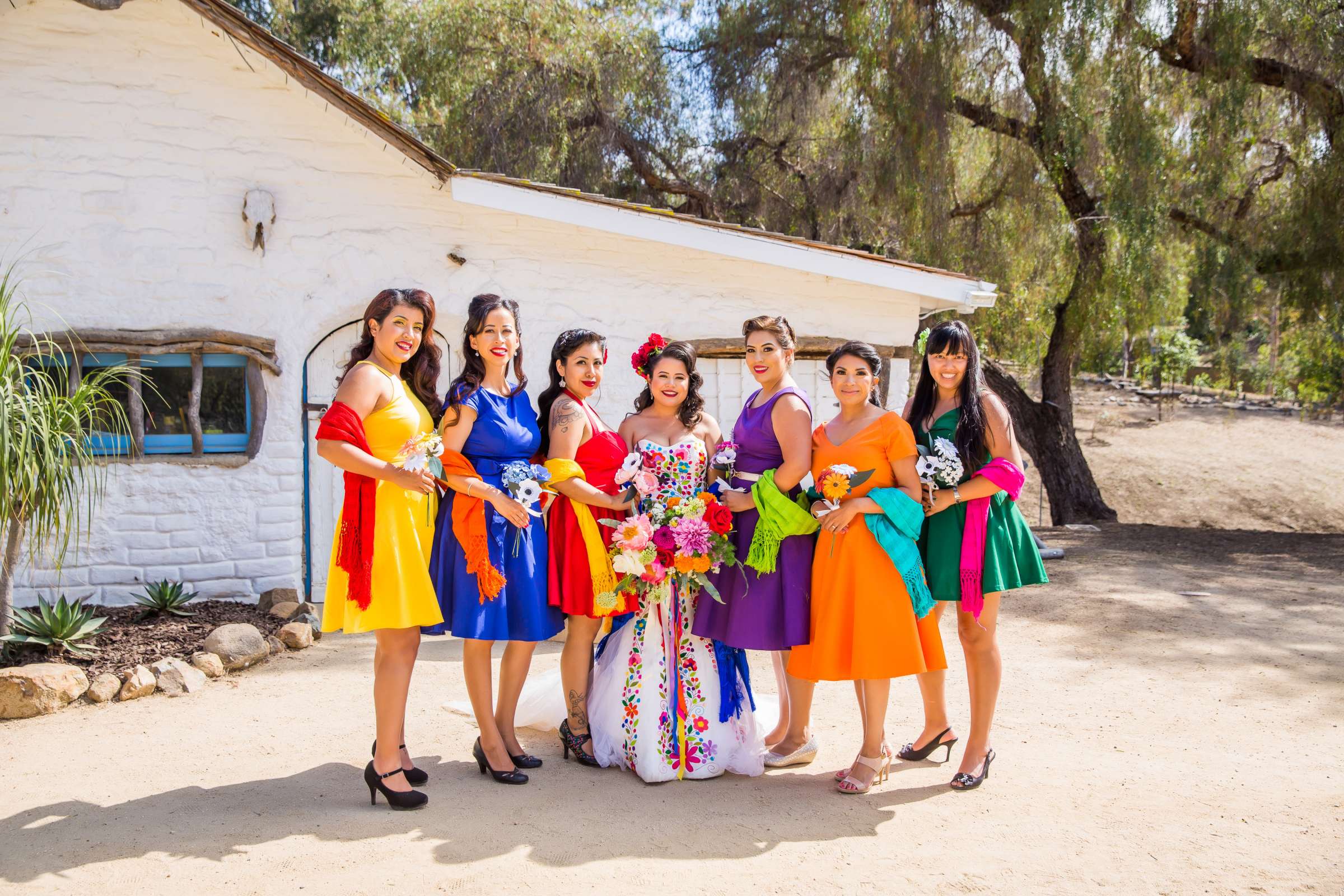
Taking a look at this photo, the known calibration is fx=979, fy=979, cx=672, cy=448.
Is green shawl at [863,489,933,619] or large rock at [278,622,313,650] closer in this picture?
green shawl at [863,489,933,619]

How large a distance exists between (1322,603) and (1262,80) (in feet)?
17.9

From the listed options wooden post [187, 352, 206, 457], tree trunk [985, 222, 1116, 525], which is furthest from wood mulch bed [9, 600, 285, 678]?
tree trunk [985, 222, 1116, 525]

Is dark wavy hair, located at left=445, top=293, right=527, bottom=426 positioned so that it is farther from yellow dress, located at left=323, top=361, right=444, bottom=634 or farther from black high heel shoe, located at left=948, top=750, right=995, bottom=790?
black high heel shoe, located at left=948, top=750, right=995, bottom=790

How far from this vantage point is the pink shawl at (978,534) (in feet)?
12.1

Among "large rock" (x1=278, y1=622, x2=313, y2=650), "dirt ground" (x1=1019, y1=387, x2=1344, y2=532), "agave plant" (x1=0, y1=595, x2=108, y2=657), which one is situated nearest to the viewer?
"agave plant" (x1=0, y1=595, x2=108, y2=657)

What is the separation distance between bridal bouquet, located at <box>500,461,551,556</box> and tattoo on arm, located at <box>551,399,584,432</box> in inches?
8.6

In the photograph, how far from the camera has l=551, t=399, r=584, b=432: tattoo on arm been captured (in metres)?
3.84

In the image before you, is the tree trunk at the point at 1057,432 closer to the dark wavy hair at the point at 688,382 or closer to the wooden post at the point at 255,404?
the wooden post at the point at 255,404

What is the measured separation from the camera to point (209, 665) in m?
5.45

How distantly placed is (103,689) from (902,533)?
4.12 m

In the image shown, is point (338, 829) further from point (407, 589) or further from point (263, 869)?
point (407, 589)

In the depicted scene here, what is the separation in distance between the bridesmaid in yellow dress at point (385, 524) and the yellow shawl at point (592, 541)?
0.48 meters

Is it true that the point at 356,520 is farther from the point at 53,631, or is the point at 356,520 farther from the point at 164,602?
the point at 164,602

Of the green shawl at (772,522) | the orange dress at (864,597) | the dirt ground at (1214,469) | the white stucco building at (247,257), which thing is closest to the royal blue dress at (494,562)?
the green shawl at (772,522)
